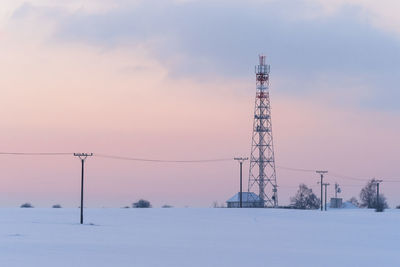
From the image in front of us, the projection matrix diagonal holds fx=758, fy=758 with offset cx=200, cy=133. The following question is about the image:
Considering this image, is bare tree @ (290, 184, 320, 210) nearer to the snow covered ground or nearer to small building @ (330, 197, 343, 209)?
small building @ (330, 197, 343, 209)

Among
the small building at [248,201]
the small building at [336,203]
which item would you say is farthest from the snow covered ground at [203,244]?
the small building at [336,203]

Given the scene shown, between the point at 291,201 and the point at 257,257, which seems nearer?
the point at 257,257

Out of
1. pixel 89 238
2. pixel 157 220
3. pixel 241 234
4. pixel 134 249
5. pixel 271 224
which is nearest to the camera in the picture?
pixel 134 249

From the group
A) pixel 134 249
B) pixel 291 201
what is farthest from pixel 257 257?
pixel 291 201

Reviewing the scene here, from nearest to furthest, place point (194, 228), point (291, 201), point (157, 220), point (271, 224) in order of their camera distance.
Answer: point (194, 228)
point (271, 224)
point (157, 220)
point (291, 201)

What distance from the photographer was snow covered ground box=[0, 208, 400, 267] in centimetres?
3784

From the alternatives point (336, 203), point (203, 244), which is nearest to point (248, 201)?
point (336, 203)

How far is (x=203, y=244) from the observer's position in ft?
161

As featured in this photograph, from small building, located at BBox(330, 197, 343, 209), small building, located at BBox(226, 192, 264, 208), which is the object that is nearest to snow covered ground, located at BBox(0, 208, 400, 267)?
small building, located at BBox(226, 192, 264, 208)

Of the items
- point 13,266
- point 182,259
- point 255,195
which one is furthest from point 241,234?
point 255,195

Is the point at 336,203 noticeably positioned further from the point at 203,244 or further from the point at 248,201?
the point at 203,244

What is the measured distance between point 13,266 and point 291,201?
133m

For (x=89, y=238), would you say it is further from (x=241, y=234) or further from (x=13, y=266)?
(x=13, y=266)

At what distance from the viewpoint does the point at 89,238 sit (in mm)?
52438
